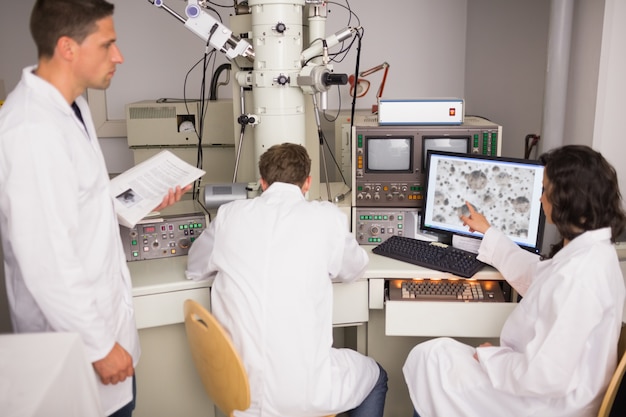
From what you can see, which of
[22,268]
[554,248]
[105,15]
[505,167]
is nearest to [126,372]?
[22,268]

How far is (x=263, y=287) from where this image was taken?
1635 millimetres

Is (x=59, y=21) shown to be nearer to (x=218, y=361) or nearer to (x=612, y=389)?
(x=218, y=361)

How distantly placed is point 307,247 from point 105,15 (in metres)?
0.76

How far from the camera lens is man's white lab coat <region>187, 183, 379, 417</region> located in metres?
1.64

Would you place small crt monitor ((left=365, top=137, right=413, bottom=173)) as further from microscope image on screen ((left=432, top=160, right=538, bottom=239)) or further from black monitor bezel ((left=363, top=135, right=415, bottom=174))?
microscope image on screen ((left=432, top=160, right=538, bottom=239))

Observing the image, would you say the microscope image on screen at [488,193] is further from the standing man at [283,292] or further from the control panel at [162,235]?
the control panel at [162,235]

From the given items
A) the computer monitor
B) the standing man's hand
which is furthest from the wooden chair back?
the computer monitor

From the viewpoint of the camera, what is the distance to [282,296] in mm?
1634

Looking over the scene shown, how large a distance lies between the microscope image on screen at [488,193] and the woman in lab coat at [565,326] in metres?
0.46

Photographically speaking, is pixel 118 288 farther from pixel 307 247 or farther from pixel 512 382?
pixel 512 382

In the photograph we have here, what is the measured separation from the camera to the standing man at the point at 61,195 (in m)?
1.27

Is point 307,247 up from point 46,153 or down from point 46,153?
down

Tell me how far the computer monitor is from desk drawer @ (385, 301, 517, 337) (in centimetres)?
27

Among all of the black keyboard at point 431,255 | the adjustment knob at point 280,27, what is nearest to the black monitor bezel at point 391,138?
the black keyboard at point 431,255
